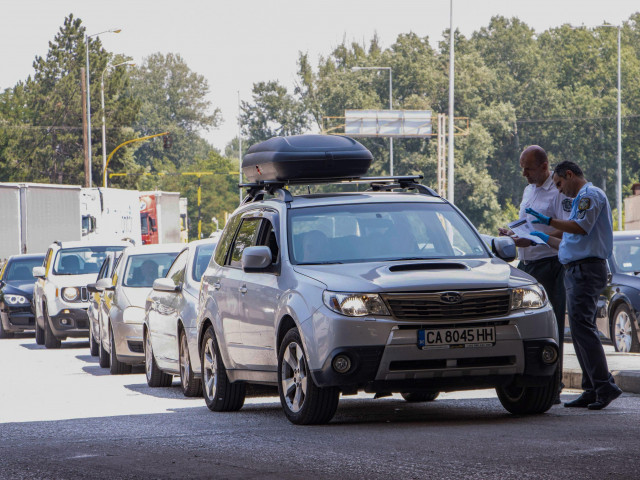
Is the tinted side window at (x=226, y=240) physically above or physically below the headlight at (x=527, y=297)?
above

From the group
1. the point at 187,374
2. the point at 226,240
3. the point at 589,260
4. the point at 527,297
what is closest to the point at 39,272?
the point at 187,374

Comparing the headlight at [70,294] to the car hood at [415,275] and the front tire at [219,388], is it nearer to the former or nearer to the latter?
the front tire at [219,388]

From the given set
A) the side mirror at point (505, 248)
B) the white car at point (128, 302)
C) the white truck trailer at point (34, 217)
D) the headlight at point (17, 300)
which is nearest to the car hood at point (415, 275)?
the side mirror at point (505, 248)

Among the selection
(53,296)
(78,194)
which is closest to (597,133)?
(78,194)

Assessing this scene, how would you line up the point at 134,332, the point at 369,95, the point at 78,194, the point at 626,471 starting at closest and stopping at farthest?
the point at 626,471, the point at 134,332, the point at 78,194, the point at 369,95

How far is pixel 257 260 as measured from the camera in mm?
9531

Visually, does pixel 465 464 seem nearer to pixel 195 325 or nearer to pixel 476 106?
pixel 195 325

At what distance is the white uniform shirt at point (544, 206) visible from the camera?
405 inches

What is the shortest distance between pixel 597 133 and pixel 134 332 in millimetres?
85853

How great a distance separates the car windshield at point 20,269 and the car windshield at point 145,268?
1055 centimetres

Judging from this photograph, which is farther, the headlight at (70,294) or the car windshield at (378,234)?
the headlight at (70,294)

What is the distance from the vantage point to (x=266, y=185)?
11.0 metres

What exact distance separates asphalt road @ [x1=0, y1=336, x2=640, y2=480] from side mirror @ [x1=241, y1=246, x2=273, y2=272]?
43.7 inches

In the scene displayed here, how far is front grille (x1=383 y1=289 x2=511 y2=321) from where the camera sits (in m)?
8.61
